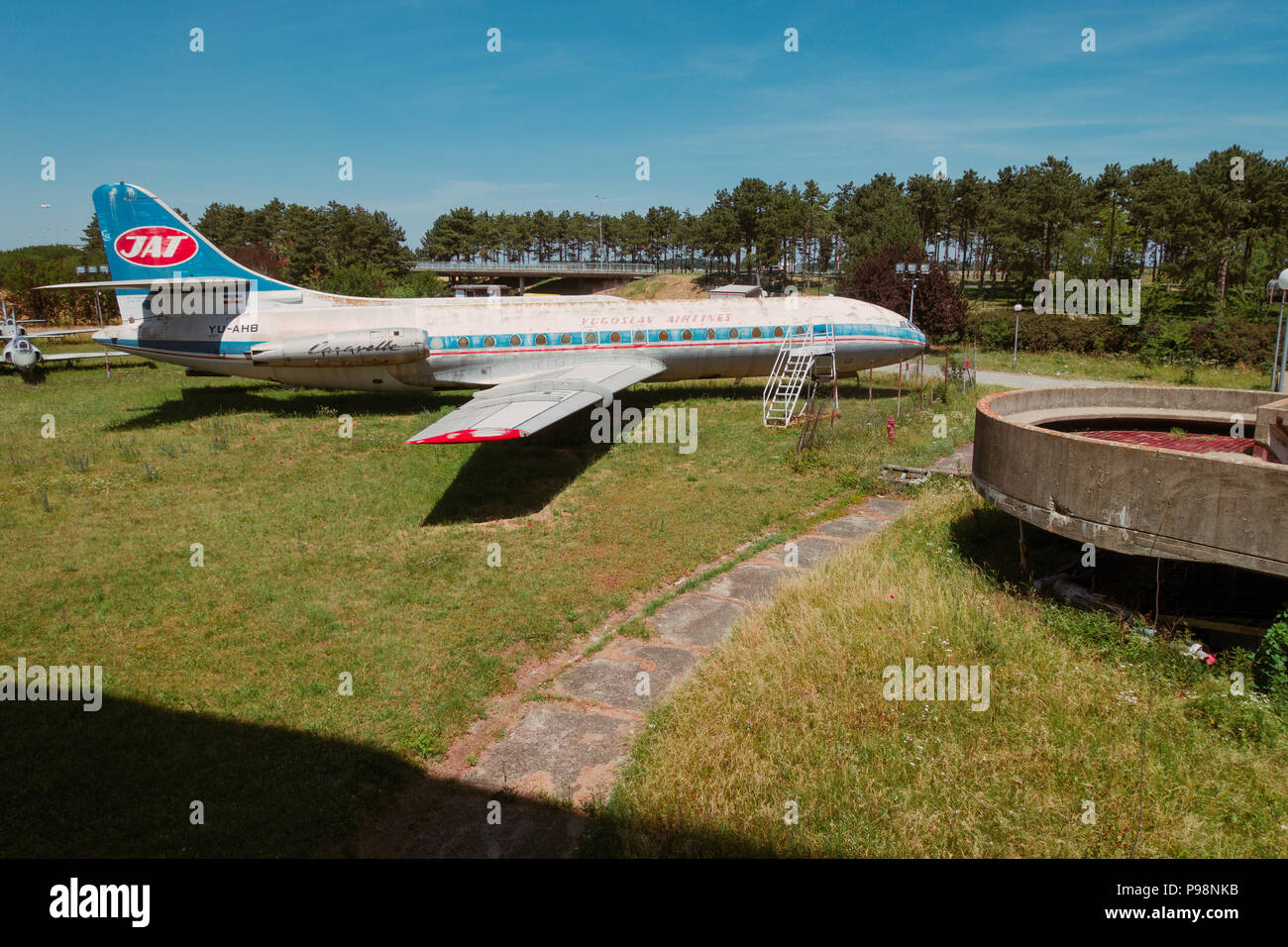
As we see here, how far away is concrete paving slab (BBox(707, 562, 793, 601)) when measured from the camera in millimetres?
13008

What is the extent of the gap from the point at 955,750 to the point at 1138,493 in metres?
4.21

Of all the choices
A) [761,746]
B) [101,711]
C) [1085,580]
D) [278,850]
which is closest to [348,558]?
[101,711]

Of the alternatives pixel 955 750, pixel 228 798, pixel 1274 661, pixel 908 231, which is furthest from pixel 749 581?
pixel 908 231

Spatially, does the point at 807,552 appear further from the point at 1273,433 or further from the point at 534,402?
the point at 534,402

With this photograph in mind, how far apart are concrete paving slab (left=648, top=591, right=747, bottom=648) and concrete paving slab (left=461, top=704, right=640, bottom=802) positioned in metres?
2.39

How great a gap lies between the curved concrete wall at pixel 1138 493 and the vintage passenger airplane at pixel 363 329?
12.9 metres

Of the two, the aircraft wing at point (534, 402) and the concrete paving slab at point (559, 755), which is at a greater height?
the aircraft wing at point (534, 402)

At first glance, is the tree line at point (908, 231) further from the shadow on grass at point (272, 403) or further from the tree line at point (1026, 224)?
the shadow on grass at point (272, 403)

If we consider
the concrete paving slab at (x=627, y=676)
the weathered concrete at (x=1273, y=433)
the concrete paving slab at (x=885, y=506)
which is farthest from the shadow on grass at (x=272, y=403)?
the weathered concrete at (x=1273, y=433)

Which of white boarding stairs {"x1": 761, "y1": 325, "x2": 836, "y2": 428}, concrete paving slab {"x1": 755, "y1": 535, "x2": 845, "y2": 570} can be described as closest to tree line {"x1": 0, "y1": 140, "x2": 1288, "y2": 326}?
white boarding stairs {"x1": 761, "y1": 325, "x2": 836, "y2": 428}

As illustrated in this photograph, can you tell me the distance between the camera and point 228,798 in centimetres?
762

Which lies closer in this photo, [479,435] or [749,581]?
[749,581]

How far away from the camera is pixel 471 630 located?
11523 mm

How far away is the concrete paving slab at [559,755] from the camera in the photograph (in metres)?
8.10
